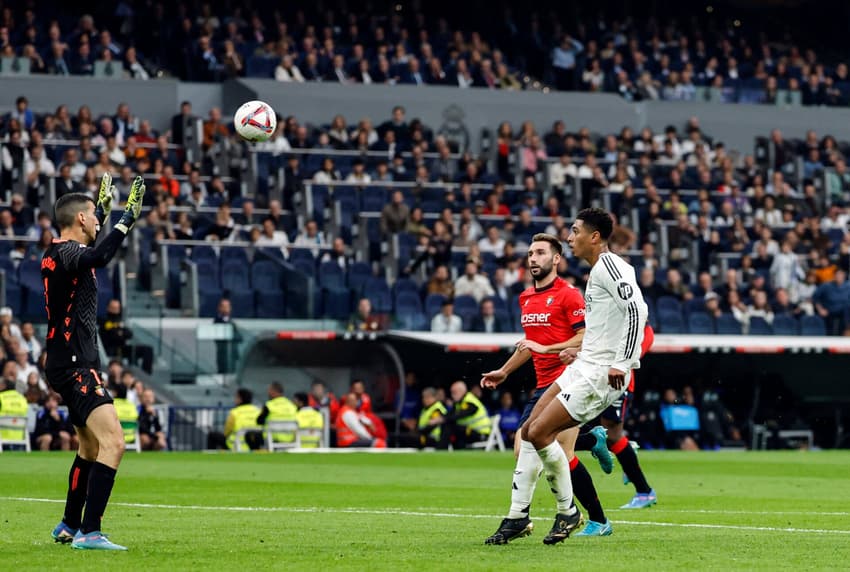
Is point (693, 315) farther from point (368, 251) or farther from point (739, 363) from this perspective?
point (368, 251)

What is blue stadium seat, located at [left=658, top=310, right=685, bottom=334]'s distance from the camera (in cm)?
3092

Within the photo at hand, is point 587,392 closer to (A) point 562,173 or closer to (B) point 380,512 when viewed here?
(B) point 380,512

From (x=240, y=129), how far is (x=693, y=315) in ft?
59.2

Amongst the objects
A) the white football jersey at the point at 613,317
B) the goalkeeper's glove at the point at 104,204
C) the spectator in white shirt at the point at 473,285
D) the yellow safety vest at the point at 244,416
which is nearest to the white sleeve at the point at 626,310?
the white football jersey at the point at 613,317

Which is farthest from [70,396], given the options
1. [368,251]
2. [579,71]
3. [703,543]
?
[579,71]

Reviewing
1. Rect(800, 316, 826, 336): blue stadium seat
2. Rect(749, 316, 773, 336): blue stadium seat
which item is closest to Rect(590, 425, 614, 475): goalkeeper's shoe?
Rect(749, 316, 773, 336): blue stadium seat

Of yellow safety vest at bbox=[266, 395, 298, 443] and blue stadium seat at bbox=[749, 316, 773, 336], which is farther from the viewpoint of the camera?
blue stadium seat at bbox=[749, 316, 773, 336]

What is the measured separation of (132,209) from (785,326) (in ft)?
76.6

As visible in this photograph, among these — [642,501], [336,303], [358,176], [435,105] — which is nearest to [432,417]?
[336,303]

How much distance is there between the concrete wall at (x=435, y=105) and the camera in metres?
35.8

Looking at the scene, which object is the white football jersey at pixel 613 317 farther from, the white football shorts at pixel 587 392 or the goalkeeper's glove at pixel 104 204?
the goalkeeper's glove at pixel 104 204

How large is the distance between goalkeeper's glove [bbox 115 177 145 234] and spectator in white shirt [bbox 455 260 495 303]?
66.1ft

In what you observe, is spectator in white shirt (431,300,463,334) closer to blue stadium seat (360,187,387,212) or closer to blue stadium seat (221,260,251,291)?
blue stadium seat (221,260,251,291)

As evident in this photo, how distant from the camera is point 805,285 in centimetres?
3334
